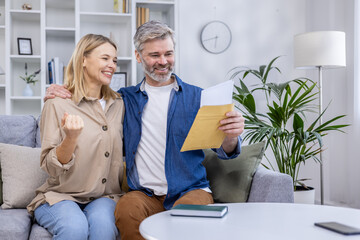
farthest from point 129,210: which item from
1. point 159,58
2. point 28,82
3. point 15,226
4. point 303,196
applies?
point 28,82

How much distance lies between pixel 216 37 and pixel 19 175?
9.22ft

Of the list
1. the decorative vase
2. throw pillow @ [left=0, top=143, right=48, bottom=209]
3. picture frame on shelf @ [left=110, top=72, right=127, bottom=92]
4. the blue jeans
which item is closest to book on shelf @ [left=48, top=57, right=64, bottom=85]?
the decorative vase

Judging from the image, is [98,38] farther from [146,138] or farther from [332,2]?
[332,2]

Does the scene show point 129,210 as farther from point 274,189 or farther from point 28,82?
point 28,82

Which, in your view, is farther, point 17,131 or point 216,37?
point 216,37

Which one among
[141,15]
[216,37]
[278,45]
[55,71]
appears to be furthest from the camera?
[278,45]

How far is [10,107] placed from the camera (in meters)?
3.83

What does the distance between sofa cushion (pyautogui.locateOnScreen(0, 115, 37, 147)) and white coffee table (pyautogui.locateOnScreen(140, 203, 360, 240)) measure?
1182mm

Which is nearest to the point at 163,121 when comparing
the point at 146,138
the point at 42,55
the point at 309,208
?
the point at 146,138

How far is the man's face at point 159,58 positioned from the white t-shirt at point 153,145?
0.09 metres

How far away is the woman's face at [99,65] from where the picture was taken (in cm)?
186

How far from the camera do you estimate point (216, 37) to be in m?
4.39

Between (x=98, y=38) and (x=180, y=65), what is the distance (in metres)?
2.46

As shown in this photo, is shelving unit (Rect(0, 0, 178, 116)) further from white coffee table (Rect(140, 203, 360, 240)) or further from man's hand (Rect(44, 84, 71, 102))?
white coffee table (Rect(140, 203, 360, 240))
